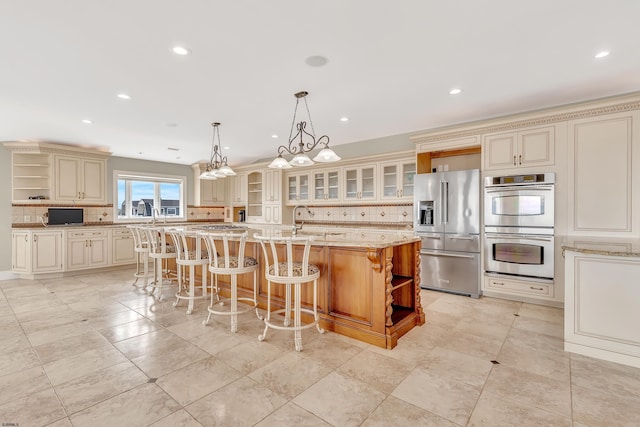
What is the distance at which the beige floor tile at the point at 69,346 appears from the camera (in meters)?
2.49

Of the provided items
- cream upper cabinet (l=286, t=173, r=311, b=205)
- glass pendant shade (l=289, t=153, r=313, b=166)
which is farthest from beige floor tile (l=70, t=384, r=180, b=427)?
cream upper cabinet (l=286, t=173, r=311, b=205)

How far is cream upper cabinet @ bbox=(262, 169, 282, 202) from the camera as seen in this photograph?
6910 mm

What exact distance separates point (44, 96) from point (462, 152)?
18.4ft

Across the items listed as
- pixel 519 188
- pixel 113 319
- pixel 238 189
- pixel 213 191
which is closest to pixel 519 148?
pixel 519 188

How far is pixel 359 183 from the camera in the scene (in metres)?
5.72

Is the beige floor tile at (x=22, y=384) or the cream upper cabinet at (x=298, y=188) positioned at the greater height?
the cream upper cabinet at (x=298, y=188)

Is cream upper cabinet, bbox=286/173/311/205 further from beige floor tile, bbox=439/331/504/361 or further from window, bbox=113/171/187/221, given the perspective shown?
beige floor tile, bbox=439/331/504/361

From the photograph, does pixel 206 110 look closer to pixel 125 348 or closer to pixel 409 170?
pixel 125 348

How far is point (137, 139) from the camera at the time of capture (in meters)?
5.29

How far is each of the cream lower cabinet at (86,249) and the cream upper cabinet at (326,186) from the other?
4.41m

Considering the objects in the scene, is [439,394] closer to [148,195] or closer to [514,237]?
[514,237]

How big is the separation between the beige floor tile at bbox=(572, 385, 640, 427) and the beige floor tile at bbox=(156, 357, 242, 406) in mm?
2213

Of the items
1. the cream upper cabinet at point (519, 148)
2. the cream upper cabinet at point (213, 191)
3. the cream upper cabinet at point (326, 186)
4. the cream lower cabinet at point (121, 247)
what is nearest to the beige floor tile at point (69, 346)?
the cream lower cabinet at point (121, 247)

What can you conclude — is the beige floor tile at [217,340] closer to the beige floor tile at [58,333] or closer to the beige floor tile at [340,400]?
the beige floor tile at [340,400]
